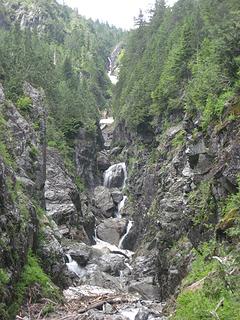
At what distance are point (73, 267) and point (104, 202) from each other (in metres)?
21.2

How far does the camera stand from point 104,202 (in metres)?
60.2

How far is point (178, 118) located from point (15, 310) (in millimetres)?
38448

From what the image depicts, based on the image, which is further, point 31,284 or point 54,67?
point 54,67

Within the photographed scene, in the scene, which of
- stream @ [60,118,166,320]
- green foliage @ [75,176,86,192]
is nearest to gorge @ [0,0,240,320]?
stream @ [60,118,166,320]

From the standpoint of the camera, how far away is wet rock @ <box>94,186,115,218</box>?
58.8 metres

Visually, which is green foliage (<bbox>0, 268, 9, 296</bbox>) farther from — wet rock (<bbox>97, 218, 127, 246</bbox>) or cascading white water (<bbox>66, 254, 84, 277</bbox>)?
wet rock (<bbox>97, 218, 127, 246</bbox>)

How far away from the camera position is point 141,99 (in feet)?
213

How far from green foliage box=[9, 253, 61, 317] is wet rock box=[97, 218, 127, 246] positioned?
89.1ft

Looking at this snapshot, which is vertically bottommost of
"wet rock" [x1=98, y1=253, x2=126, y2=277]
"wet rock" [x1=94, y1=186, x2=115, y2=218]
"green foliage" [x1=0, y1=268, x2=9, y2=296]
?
"wet rock" [x1=98, y1=253, x2=126, y2=277]

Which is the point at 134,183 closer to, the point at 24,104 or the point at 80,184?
the point at 80,184

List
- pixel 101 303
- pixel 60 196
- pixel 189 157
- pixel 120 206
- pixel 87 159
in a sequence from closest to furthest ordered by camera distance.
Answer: pixel 101 303 < pixel 189 157 < pixel 60 196 < pixel 120 206 < pixel 87 159

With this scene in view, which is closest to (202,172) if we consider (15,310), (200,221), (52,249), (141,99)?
(200,221)

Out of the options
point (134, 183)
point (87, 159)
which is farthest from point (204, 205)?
point (87, 159)

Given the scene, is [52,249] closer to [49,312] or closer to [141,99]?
[49,312]
